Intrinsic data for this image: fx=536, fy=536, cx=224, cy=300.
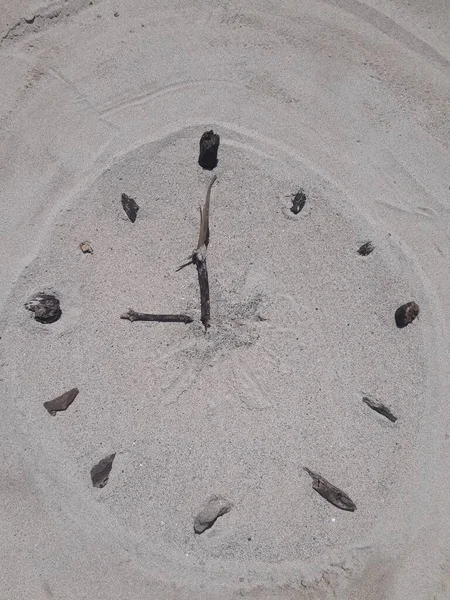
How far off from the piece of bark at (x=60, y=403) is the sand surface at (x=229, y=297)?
6 cm

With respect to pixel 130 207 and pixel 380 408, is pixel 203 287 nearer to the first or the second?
pixel 130 207

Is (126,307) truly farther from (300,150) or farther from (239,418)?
(300,150)

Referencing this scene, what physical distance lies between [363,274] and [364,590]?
2.66 meters

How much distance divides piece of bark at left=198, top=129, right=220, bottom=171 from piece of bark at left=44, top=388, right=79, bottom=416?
2391mm

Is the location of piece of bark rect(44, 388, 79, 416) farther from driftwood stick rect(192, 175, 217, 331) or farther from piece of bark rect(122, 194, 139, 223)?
piece of bark rect(122, 194, 139, 223)

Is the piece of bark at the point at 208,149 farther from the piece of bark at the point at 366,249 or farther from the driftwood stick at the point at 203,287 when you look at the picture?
the piece of bark at the point at 366,249

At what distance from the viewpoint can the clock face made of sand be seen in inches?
174

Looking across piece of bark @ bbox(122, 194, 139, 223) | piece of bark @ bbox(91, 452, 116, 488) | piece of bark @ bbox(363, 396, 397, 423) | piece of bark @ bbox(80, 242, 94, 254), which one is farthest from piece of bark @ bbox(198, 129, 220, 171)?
piece of bark @ bbox(91, 452, 116, 488)

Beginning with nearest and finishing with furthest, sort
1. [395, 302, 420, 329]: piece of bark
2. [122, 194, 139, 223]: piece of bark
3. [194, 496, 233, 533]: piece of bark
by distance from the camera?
[194, 496, 233, 533]: piece of bark < [395, 302, 420, 329]: piece of bark < [122, 194, 139, 223]: piece of bark

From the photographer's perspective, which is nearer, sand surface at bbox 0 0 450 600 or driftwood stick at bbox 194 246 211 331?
sand surface at bbox 0 0 450 600

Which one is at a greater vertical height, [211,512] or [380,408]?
[380,408]

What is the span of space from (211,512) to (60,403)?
155 centimetres

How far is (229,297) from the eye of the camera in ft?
15.9

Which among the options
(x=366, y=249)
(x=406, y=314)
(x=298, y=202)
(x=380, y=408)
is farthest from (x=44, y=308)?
(x=406, y=314)
